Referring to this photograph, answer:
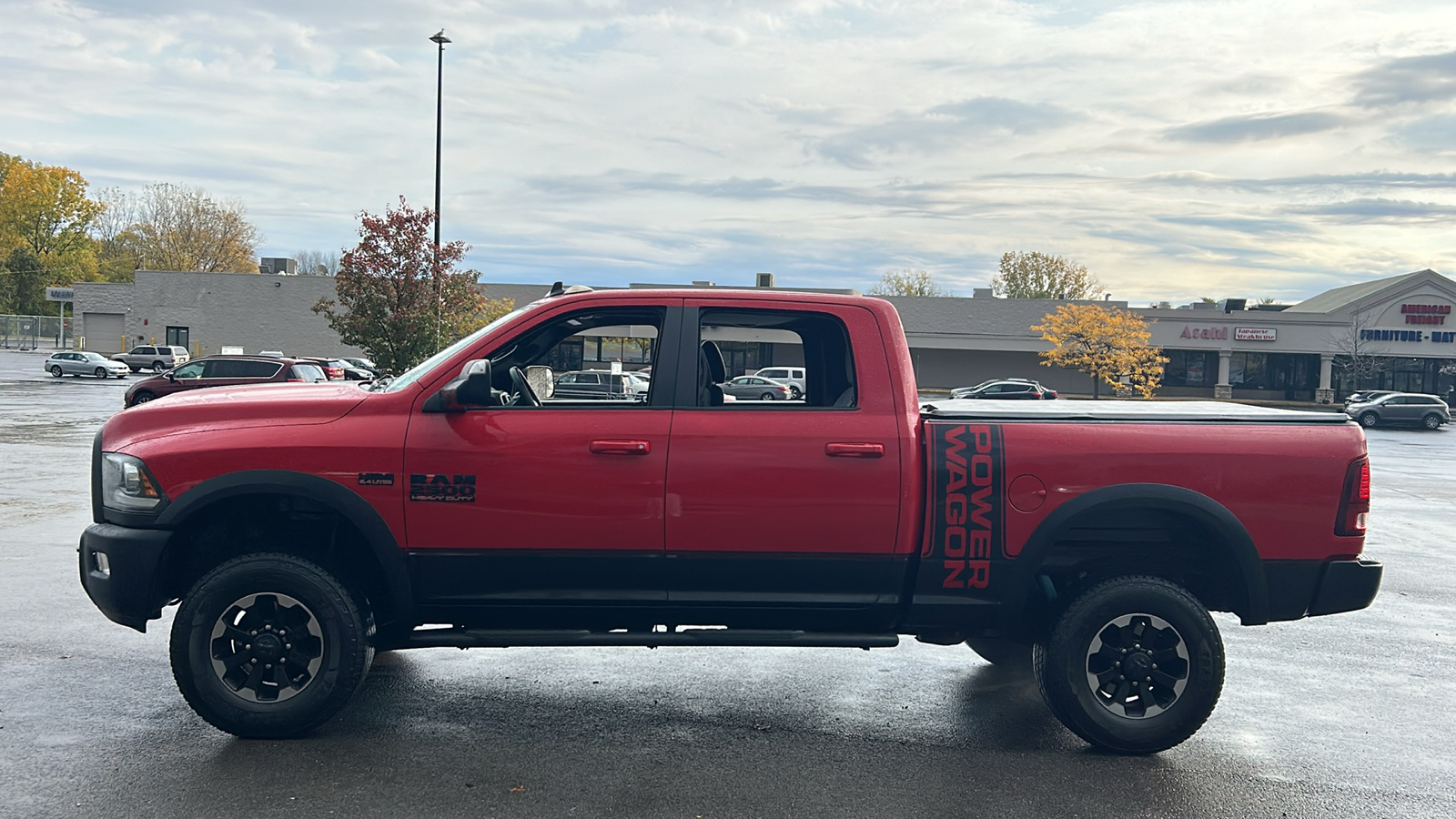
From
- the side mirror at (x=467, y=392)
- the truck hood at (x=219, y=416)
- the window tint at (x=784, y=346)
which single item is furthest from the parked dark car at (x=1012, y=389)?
the truck hood at (x=219, y=416)

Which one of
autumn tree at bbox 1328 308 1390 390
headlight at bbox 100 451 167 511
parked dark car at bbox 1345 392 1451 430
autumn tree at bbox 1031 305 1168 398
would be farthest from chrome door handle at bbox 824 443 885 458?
autumn tree at bbox 1328 308 1390 390

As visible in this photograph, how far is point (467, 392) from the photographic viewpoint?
14.8ft

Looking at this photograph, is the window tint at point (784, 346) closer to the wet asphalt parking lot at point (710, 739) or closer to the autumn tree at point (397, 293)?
the wet asphalt parking lot at point (710, 739)

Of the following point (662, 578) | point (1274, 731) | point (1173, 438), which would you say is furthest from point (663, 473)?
point (1274, 731)

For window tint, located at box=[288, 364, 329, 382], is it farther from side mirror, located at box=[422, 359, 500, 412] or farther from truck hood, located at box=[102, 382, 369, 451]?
side mirror, located at box=[422, 359, 500, 412]

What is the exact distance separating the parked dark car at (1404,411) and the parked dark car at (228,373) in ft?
126

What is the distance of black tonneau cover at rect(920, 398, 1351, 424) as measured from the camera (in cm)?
489

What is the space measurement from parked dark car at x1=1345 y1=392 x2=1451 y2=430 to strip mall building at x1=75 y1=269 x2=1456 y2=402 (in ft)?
51.5

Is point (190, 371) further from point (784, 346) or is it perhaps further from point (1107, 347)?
point (1107, 347)

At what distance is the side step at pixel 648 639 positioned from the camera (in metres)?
4.68

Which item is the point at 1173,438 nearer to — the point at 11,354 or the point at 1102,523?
the point at 1102,523

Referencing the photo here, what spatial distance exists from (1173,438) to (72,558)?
8.38 m

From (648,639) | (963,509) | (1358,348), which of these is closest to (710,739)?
(648,639)

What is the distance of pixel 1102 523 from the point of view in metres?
4.84
